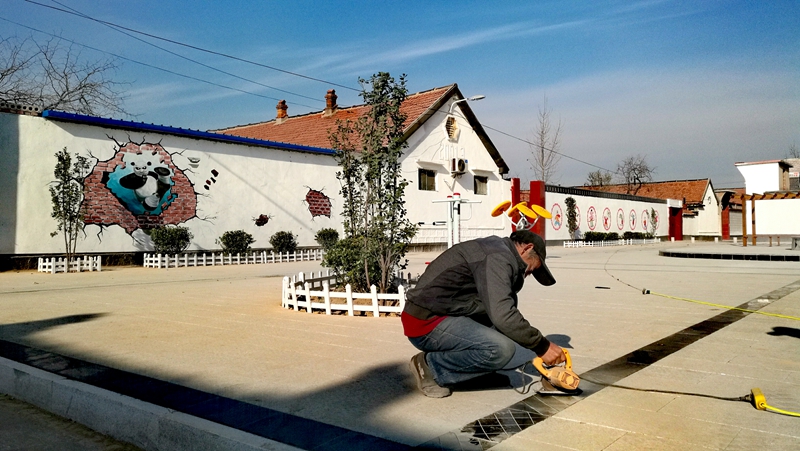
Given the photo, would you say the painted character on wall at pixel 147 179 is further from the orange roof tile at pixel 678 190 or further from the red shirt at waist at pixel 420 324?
the orange roof tile at pixel 678 190

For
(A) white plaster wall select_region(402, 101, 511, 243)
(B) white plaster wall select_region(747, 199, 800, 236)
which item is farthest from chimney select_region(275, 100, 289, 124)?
(B) white plaster wall select_region(747, 199, 800, 236)

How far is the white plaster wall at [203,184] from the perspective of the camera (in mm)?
17797

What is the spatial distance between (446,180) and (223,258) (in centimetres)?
1619

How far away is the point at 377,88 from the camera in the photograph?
9719 mm

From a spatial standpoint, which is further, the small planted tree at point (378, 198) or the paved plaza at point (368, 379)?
the small planted tree at point (378, 198)

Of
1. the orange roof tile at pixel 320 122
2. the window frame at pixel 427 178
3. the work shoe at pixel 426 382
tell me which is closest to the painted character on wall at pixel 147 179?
the orange roof tile at pixel 320 122

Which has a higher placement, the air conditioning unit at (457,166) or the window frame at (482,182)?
the air conditioning unit at (457,166)

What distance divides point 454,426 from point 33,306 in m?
8.70

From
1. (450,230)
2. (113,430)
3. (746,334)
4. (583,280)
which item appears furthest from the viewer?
(450,230)

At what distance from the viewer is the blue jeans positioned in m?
4.25

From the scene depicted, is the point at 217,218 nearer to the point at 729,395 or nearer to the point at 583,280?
the point at 583,280

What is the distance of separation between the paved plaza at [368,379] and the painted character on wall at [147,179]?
11.0 meters

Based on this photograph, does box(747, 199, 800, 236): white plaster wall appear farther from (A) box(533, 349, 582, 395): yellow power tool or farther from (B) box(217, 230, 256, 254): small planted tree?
(A) box(533, 349, 582, 395): yellow power tool

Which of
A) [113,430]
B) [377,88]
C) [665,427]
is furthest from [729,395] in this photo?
[377,88]
